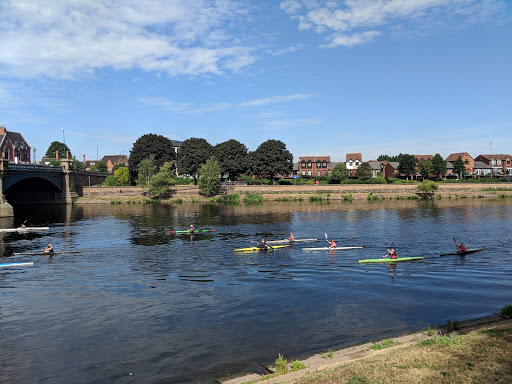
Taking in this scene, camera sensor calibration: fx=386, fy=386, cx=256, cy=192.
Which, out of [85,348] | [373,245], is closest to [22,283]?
[85,348]

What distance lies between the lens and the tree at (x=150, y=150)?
391 ft

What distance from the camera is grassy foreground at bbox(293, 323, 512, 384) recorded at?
1090 centimetres

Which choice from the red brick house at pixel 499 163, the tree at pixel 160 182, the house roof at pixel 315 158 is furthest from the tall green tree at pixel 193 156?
the red brick house at pixel 499 163

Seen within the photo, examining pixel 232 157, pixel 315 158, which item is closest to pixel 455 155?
pixel 315 158

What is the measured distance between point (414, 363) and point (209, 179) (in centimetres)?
9344

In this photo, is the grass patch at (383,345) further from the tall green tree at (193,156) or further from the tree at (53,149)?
the tree at (53,149)

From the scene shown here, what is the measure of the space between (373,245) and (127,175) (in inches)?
3913

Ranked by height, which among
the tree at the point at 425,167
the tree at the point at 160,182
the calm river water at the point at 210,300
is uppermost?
the tree at the point at 425,167

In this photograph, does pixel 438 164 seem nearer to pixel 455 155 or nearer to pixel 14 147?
pixel 455 155

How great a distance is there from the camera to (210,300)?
23.4 meters

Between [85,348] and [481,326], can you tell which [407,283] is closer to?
[481,326]

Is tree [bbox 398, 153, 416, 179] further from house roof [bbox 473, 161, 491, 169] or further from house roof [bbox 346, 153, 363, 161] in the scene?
house roof [bbox 473, 161, 491, 169]

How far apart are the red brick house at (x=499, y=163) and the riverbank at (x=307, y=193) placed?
67.4 m

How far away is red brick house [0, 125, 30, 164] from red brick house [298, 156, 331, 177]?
10595 cm
